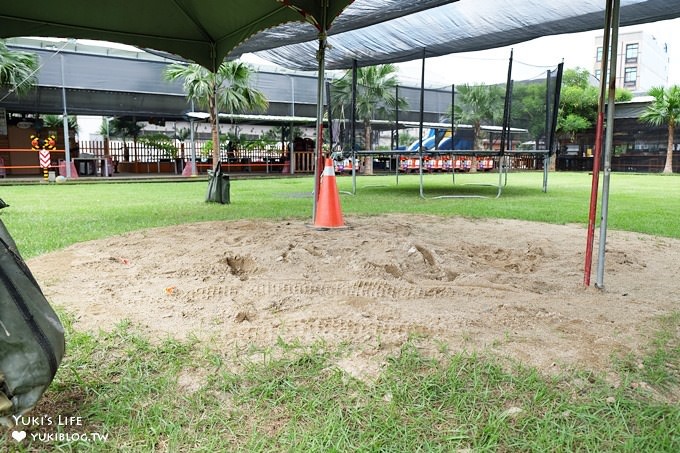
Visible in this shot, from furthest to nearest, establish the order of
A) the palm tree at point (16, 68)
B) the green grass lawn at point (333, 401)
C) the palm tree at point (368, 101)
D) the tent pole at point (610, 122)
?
1. the palm tree at point (16, 68)
2. the palm tree at point (368, 101)
3. the tent pole at point (610, 122)
4. the green grass lawn at point (333, 401)

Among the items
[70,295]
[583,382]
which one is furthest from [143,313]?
[583,382]

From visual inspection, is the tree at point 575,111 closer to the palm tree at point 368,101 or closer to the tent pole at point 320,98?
the palm tree at point 368,101

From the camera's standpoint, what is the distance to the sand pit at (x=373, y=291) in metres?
2.70

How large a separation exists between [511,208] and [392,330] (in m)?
6.64

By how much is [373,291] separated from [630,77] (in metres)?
79.0

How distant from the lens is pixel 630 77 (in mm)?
69250

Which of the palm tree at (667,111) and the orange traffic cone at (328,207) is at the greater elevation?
the palm tree at (667,111)

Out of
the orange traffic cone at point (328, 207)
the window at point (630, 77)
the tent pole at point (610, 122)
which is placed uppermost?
the window at point (630, 77)

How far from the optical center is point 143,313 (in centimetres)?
309

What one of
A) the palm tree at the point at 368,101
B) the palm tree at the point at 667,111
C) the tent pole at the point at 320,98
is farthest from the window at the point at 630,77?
the tent pole at the point at 320,98

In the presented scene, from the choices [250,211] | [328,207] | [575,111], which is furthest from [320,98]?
[575,111]

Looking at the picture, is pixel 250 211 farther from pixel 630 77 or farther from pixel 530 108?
pixel 630 77

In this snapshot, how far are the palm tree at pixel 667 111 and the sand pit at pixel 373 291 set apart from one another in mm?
27439

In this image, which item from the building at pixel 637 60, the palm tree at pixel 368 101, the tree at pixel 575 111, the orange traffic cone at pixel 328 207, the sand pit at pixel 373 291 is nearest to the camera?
the sand pit at pixel 373 291
